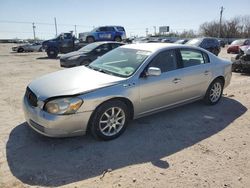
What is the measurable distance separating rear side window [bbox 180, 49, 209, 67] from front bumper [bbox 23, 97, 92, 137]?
8.10 ft

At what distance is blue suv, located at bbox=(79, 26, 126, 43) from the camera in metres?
21.9

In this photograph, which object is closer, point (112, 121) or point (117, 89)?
point (117, 89)

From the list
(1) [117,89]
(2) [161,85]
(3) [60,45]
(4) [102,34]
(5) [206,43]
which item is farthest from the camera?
(4) [102,34]

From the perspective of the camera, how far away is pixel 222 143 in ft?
13.6

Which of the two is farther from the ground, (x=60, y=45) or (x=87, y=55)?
(x=60, y=45)

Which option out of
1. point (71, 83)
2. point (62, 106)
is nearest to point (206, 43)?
point (71, 83)

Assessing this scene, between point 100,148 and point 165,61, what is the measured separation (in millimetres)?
2108

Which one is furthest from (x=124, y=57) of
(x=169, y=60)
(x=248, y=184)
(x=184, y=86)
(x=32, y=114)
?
(x=248, y=184)

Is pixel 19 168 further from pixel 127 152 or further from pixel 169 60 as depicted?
pixel 169 60

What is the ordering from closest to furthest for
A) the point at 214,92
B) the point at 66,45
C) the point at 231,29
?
the point at 214,92
the point at 66,45
the point at 231,29

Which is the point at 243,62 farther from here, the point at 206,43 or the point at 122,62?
the point at 122,62

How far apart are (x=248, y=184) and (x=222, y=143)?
109cm

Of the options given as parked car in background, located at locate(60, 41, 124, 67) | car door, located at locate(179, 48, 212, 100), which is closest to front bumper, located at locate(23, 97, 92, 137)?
car door, located at locate(179, 48, 212, 100)

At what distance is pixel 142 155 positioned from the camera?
3730 millimetres
